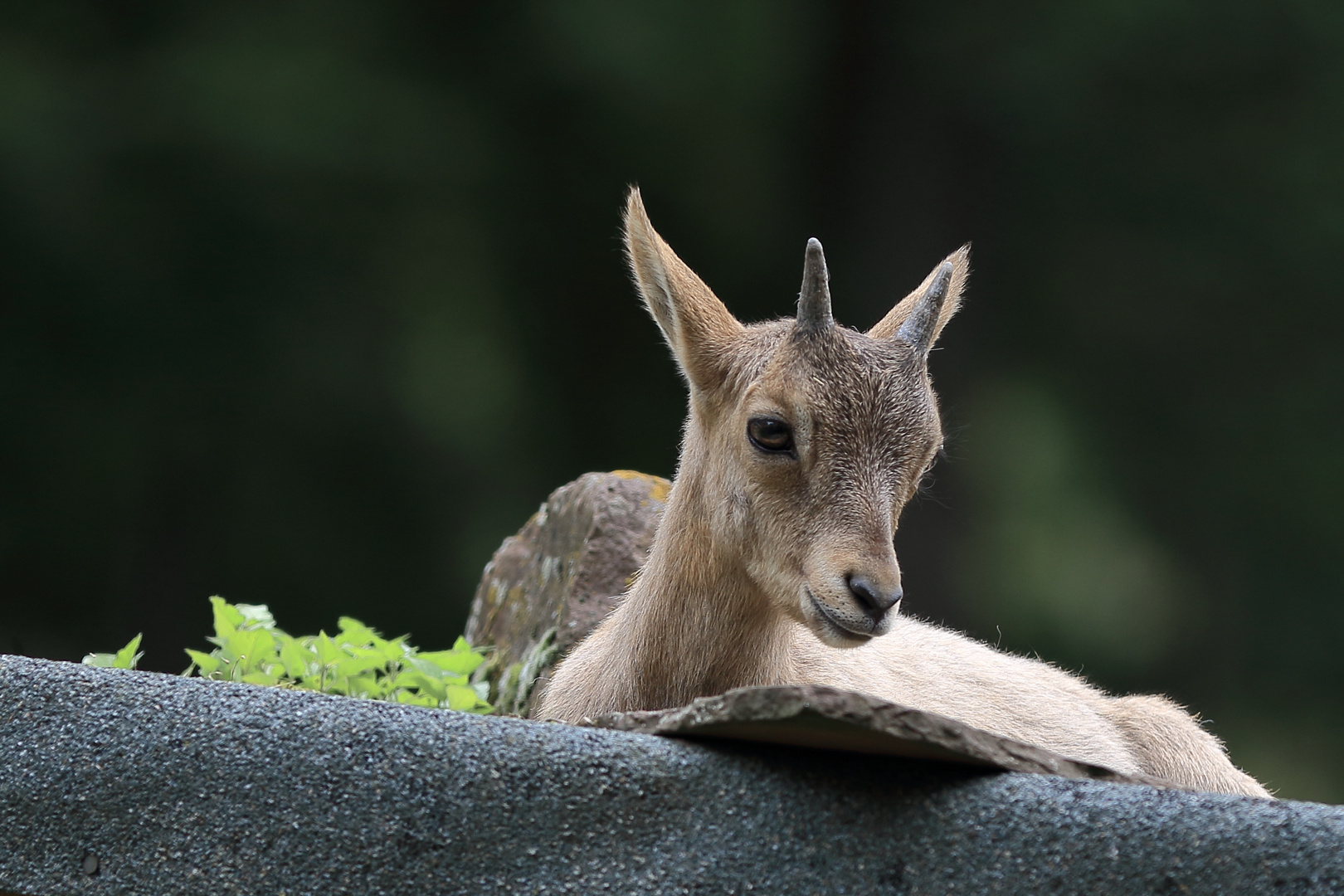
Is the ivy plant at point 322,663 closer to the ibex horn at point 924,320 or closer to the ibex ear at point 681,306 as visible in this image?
the ibex ear at point 681,306

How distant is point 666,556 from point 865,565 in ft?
2.82

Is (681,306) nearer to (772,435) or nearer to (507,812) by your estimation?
(772,435)

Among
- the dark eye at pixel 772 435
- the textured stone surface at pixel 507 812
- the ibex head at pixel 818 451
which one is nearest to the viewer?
the textured stone surface at pixel 507 812

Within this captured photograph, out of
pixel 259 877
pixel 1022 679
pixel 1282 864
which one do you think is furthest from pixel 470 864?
pixel 1022 679

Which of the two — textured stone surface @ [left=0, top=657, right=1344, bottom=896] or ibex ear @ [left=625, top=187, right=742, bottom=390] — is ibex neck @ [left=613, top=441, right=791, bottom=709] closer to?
ibex ear @ [left=625, top=187, right=742, bottom=390]

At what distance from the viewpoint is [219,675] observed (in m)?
4.04

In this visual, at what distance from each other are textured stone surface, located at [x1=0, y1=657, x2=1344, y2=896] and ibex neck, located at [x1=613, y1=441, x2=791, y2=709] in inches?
46.0

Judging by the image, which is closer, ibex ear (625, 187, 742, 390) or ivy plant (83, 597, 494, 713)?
ibex ear (625, 187, 742, 390)

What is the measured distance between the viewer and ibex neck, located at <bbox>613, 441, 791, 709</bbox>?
367 centimetres

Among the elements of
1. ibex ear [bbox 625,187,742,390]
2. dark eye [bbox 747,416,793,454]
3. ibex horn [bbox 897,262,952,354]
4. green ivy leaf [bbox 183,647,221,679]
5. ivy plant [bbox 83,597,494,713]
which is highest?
ibex horn [bbox 897,262,952,354]

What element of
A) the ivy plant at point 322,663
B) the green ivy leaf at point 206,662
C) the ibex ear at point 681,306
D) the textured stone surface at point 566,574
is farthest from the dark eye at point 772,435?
the green ivy leaf at point 206,662

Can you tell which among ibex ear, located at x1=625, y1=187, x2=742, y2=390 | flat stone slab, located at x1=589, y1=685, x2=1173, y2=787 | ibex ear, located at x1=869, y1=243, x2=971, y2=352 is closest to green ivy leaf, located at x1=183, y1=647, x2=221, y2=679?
ibex ear, located at x1=625, y1=187, x2=742, y2=390

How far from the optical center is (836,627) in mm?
3236

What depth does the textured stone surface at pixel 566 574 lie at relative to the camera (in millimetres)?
5277
